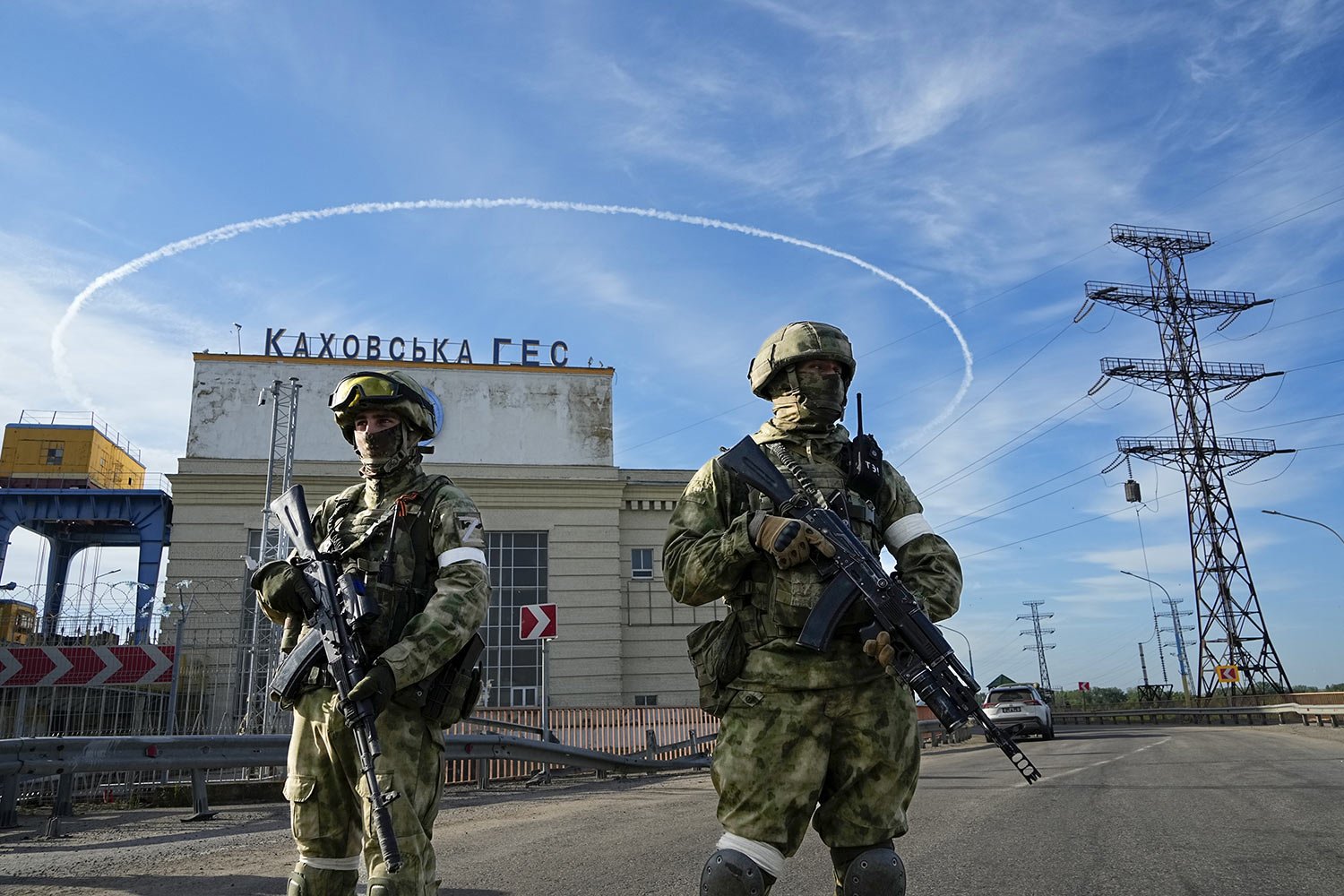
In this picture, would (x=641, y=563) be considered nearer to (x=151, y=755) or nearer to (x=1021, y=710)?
(x=1021, y=710)

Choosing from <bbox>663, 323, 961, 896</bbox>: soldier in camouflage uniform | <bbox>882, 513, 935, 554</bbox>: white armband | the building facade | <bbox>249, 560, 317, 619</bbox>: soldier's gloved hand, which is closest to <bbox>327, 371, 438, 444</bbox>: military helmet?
<bbox>249, 560, 317, 619</bbox>: soldier's gloved hand

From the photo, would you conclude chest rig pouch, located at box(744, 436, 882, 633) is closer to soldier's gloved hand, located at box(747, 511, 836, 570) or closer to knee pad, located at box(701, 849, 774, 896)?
soldier's gloved hand, located at box(747, 511, 836, 570)

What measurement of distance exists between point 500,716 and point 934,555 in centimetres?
1571

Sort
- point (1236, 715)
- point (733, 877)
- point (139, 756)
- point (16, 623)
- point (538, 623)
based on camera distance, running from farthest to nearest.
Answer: point (1236, 715) → point (16, 623) → point (538, 623) → point (139, 756) → point (733, 877)

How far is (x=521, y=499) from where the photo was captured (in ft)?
92.7

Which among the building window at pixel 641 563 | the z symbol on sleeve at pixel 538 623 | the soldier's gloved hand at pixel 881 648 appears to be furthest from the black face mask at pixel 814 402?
the building window at pixel 641 563

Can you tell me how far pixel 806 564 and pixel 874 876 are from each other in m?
0.91

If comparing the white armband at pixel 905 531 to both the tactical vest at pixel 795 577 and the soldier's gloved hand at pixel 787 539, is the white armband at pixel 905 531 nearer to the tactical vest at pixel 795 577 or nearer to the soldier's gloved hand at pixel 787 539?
the tactical vest at pixel 795 577

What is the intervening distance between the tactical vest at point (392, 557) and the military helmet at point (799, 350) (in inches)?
50.3

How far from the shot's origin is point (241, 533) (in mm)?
26406

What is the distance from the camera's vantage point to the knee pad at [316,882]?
3.04 m

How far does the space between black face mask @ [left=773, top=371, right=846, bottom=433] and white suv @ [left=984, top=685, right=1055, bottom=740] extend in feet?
59.8

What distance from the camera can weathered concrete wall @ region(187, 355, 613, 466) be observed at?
90.2 feet

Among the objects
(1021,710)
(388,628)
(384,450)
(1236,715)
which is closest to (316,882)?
(388,628)
